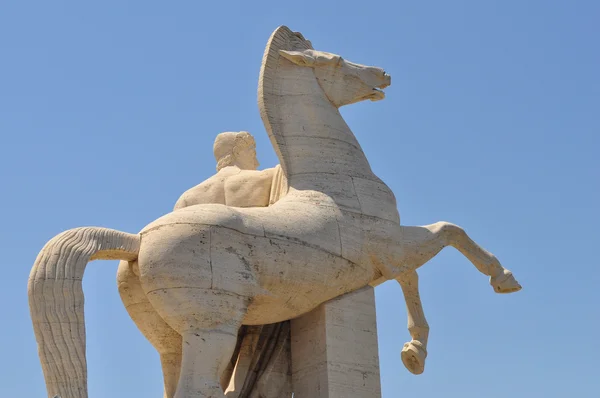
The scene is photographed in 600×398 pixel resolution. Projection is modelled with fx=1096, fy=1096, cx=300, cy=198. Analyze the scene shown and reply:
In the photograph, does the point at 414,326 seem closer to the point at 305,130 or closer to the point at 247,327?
the point at 247,327

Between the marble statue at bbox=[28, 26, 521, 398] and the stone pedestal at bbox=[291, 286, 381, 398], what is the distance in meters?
0.19

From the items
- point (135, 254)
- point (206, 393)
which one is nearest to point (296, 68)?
point (135, 254)

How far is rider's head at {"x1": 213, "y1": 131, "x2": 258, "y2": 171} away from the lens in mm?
12773

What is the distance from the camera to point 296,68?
12.0 metres

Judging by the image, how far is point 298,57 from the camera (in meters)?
12.0

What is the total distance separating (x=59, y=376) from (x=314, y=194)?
3277mm

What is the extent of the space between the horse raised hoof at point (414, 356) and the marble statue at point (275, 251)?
2 cm

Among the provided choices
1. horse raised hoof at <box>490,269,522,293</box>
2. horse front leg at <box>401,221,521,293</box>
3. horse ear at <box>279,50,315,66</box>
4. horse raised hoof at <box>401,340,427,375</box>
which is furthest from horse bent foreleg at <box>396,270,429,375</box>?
horse ear at <box>279,50,315,66</box>

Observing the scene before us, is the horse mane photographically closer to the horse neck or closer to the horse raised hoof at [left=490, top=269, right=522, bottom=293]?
the horse neck

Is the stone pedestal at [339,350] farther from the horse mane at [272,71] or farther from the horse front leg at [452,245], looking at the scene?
the horse mane at [272,71]

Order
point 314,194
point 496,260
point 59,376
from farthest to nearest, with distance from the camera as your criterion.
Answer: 1. point 496,260
2. point 314,194
3. point 59,376

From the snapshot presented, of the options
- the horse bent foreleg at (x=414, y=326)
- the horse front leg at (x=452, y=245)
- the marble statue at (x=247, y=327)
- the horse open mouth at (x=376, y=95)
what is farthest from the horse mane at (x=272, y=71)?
the horse bent foreleg at (x=414, y=326)

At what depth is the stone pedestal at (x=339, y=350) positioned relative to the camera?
36.1 feet

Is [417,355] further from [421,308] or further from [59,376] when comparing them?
[59,376]
